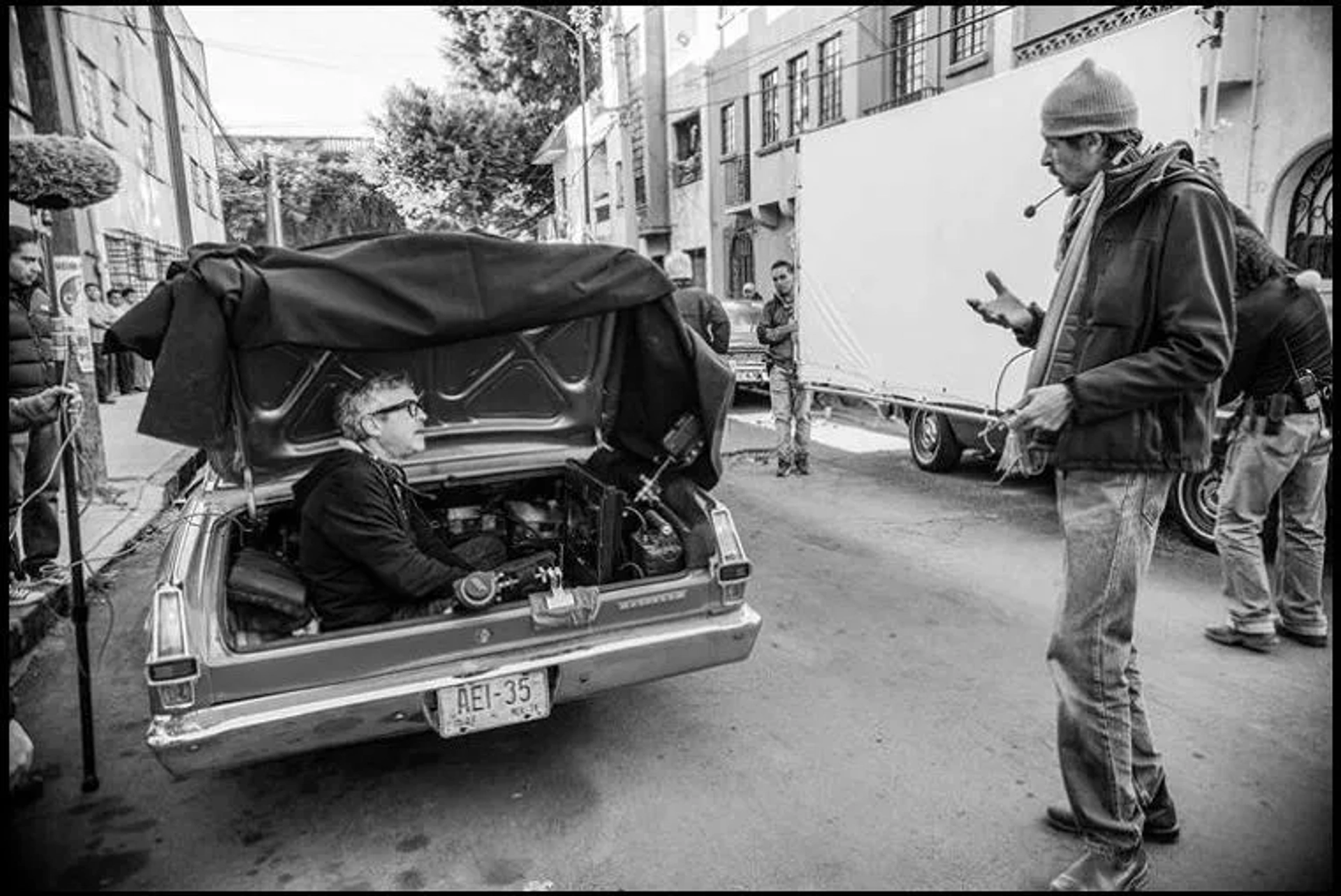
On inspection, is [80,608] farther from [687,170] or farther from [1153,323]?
[687,170]

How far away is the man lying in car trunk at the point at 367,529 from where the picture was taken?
3154 millimetres

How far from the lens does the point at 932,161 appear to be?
747 centimetres

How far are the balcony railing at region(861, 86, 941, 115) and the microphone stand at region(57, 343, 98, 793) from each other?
550 inches

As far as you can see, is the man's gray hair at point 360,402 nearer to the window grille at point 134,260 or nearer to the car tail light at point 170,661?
the car tail light at point 170,661

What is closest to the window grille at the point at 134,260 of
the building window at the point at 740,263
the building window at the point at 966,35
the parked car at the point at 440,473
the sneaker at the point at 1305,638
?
the building window at the point at 740,263

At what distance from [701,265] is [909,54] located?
969 cm

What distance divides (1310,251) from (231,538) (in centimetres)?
961

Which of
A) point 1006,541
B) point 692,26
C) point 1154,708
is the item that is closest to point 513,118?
point 692,26

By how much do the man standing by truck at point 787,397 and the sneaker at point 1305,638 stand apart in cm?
490

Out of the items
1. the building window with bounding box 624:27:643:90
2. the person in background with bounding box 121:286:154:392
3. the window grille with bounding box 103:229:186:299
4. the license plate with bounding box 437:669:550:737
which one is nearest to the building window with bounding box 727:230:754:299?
the building window with bounding box 624:27:643:90

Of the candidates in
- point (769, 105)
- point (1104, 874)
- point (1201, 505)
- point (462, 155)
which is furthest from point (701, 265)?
point (1104, 874)

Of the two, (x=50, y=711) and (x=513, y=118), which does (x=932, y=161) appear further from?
(x=513, y=118)

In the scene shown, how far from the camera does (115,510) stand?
7.41 m

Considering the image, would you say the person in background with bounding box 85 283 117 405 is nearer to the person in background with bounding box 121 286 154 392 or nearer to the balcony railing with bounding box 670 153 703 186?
the person in background with bounding box 121 286 154 392
